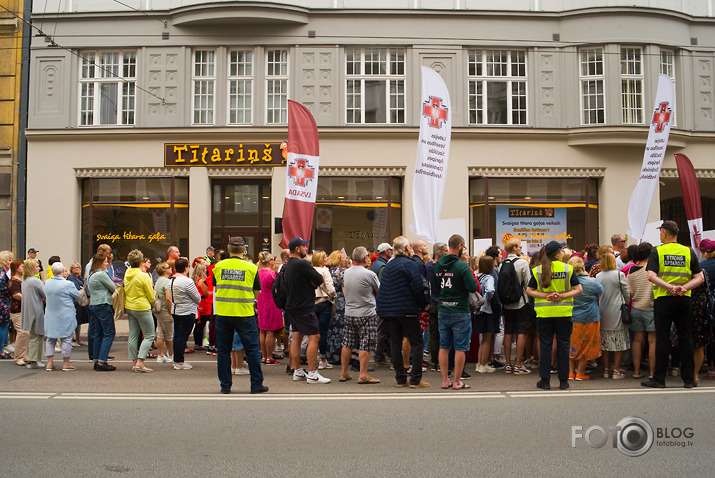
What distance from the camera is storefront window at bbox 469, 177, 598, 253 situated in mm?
20688

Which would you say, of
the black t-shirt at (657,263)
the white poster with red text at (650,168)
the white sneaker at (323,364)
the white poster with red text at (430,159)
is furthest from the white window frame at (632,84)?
the white sneaker at (323,364)

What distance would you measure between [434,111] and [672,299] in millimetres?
5962

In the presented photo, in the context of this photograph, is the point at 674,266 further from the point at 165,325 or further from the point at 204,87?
the point at 204,87

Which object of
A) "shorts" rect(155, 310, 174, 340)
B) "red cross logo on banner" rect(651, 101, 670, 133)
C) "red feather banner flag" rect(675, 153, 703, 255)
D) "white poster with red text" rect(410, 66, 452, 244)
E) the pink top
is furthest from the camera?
"red cross logo on banner" rect(651, 101, 670, 133)

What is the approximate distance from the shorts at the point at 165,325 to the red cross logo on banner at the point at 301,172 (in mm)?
3601

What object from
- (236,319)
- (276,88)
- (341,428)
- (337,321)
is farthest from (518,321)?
(276,88)

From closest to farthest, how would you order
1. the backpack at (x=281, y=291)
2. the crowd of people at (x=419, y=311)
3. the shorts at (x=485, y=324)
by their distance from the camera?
1. the crowd of people at (x=419, y=311)
2. the backpack at (x=281, y=291)
3. the shorts at (x=485, y=324)

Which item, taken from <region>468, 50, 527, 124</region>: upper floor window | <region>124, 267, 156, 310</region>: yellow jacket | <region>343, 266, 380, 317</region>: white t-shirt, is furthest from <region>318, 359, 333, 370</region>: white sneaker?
<region>468, 50, 527, 124</region>: upper floor window

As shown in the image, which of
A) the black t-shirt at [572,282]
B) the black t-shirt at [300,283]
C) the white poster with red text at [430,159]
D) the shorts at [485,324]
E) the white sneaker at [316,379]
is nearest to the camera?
the black t-shirt at [572,282]

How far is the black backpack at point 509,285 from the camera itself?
10.7m

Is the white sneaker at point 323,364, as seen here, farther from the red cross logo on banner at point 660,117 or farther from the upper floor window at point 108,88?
the upper floor window at point 108,88

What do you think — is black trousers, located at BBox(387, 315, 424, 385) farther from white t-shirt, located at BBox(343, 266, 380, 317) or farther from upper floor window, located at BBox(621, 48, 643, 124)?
upper floor window, located at BBox(621, 48, 643, 124)

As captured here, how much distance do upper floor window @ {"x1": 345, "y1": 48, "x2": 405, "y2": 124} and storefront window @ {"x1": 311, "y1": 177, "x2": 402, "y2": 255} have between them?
1823 millimetres

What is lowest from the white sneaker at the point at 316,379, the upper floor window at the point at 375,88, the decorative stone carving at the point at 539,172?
the white sneaker at the point at 316,379
